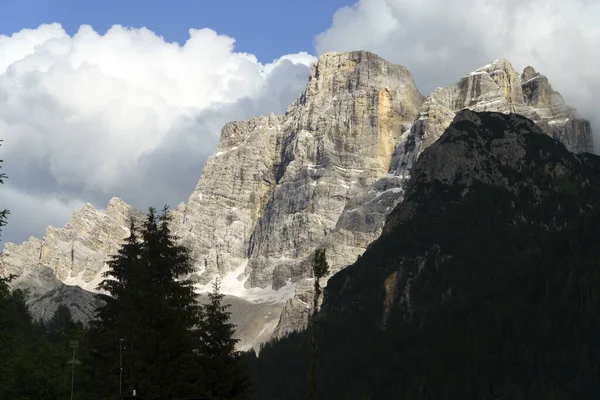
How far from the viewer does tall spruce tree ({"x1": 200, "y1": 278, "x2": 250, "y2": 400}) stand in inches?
2955

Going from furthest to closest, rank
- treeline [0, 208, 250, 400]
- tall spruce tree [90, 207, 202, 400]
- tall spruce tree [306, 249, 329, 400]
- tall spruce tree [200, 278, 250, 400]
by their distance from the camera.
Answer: tall spruce tree [200, 278, 250, 400] < treeline [0, 208, 250, 400] < tall spruce tree [90, 207, 202, 400] < tall spruce tree [306, 249, 329, 400]

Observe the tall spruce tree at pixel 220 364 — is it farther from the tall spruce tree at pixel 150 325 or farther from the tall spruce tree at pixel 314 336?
the tall spruce tree at pixel 314 336

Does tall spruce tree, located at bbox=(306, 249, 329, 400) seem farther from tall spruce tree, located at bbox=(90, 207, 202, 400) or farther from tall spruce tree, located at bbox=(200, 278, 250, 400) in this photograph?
tall spruce tree, located at bbox=(200, 278, 250, 400)

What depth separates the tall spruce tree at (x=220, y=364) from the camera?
75.1 metres

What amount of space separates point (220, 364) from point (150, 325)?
7475mm

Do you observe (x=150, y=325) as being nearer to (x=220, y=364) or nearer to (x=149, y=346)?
(x=149, y=346)

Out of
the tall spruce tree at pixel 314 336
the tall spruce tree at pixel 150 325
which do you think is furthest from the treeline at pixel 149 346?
the tall spruce tree at pixel 314 336

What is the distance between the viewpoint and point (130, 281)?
7862cm

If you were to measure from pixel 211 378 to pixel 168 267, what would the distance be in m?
8.33

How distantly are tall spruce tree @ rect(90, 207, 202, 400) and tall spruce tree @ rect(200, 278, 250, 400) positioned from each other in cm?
102

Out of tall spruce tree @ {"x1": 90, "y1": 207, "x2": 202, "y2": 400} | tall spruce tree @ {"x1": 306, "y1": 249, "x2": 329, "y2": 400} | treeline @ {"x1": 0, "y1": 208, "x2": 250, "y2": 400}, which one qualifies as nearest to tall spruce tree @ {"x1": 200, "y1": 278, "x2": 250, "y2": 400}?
treeline @ {"x1": 0, "y1": 208, "x2": 250, "y2": 400}

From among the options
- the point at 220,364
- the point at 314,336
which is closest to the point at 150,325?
the point at 220,364

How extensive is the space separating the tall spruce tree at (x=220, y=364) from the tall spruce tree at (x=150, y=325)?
1.02 meters

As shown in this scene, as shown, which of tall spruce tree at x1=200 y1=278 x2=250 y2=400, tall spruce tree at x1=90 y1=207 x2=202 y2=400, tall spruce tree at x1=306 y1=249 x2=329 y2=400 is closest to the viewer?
tall spruce tree at x1=306 y1=249 x2=329 y2=400
